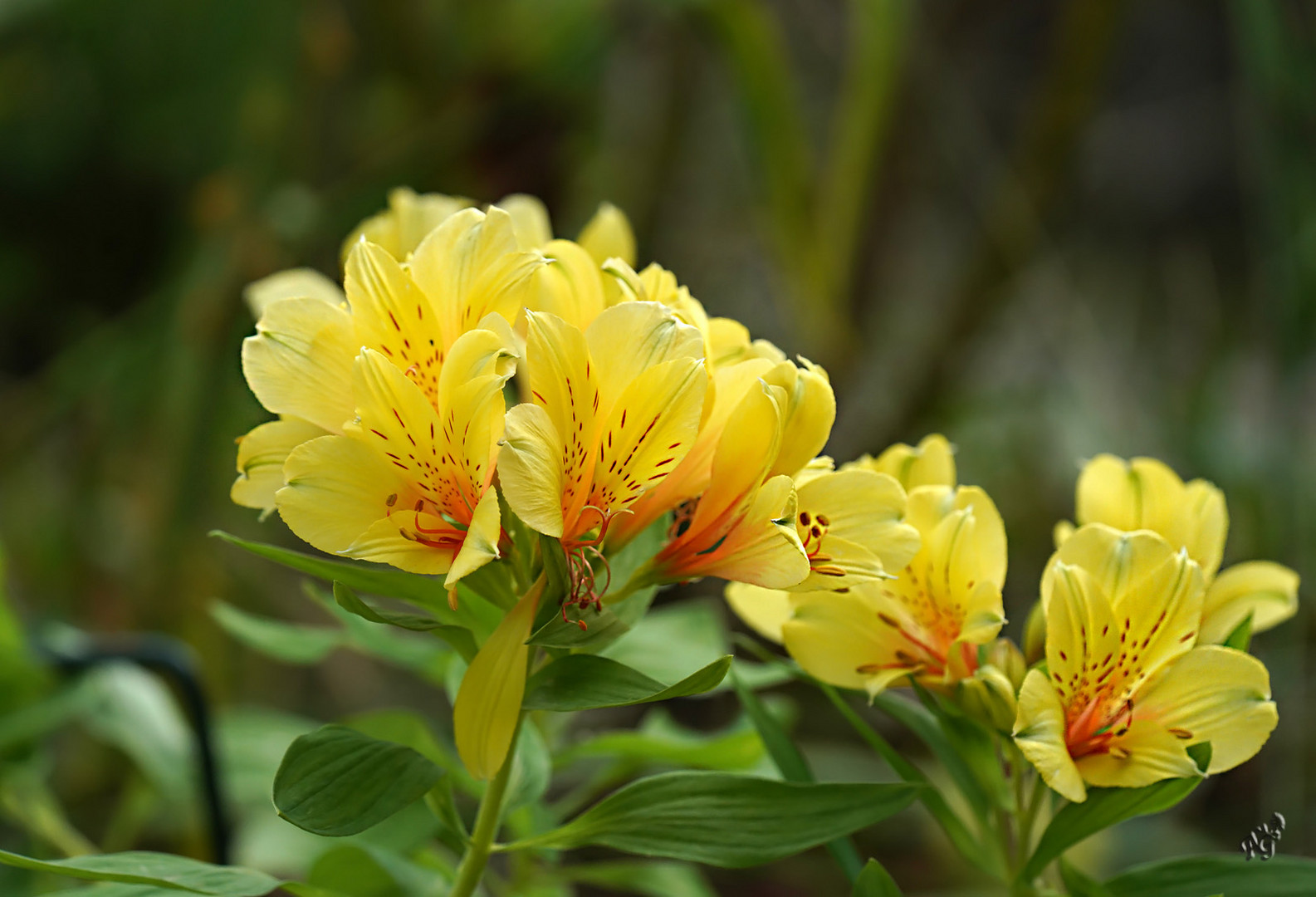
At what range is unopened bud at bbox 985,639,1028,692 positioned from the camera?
0.32 meters

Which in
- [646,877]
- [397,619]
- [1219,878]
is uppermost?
[397,619]

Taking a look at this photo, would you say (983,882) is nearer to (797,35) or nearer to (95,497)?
(95,497)

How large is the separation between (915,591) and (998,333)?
62.8 inches

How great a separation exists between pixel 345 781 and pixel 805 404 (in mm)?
155

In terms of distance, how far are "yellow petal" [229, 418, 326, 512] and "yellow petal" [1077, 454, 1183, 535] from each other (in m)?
0.24

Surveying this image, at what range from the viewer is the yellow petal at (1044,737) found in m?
0.26

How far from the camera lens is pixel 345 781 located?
266 mm

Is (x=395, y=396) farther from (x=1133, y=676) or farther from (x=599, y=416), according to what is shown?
(x=1133, y=676)

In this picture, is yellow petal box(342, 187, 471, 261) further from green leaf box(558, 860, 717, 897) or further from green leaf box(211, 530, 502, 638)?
green leaf box(558, 860, 717, 897)

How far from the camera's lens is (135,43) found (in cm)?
144

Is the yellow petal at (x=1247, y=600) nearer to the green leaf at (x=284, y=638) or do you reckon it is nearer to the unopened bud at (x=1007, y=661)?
the unopened bud at (x=1007, y=661)

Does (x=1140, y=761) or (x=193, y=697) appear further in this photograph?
(x=193, y=697)

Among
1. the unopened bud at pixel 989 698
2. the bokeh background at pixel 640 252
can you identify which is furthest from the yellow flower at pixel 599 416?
the bokeh background at pixel 640 252

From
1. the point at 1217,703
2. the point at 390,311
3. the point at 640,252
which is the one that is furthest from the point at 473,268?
the point at 640,252
